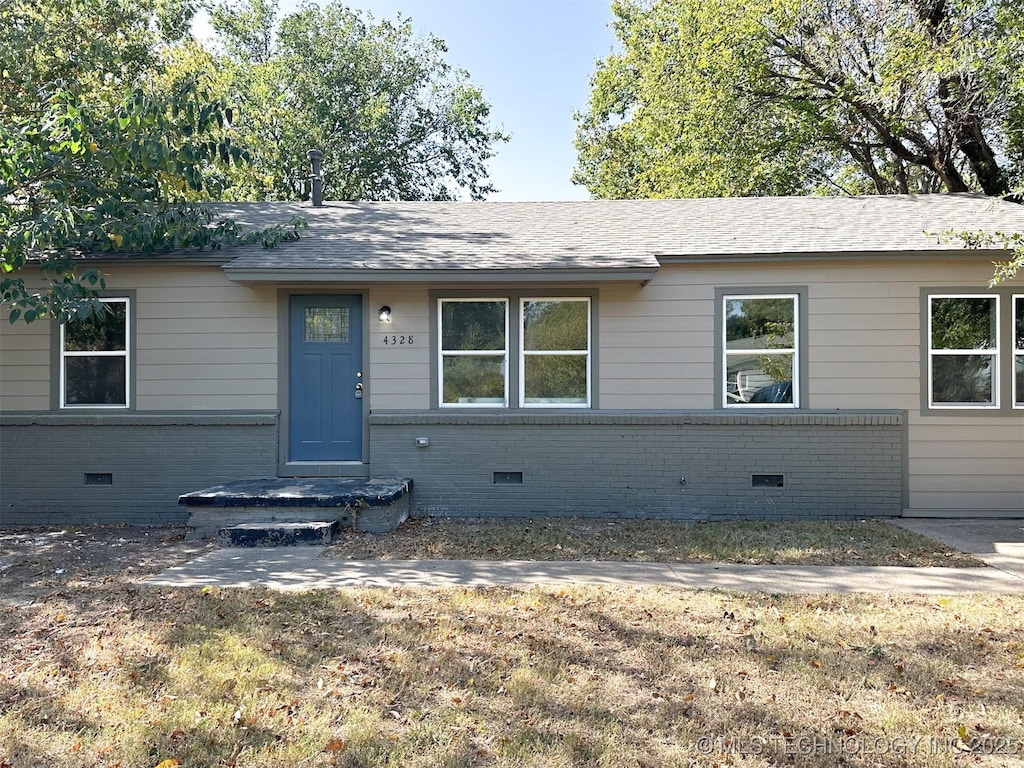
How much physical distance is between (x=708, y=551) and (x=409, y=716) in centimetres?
376

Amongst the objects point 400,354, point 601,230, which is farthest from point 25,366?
point 601,230

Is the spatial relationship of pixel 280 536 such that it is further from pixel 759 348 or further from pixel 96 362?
pixel 759 348

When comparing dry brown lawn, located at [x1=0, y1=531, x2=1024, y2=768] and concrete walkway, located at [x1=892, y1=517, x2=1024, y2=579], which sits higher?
concrete walkway, located at [x1=892, y1=517, x2=1024, y2=579]

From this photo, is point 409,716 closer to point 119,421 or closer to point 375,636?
point 375,636

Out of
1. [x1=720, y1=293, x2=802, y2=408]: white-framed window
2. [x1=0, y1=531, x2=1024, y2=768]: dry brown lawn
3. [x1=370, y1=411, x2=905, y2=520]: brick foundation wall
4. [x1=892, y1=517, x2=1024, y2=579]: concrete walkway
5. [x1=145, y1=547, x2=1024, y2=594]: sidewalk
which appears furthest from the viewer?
[x1=720, y1=293, x2=802, y2=408]: white-framed window

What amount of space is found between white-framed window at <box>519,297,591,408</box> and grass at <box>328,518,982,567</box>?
59.6 inches

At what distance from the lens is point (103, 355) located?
24.9 ft

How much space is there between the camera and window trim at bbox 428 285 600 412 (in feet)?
24.6

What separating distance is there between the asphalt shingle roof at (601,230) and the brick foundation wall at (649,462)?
1.89 m

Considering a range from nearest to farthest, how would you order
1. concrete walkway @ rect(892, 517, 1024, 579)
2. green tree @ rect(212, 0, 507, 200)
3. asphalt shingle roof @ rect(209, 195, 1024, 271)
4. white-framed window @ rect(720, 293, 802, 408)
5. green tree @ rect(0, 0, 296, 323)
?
1. concrete walkway @ rect(892, 517, 1024, 579)
2. green tree @ rect(0, 0, 296, 323)
3. asphalt shingle roof @ rect(209, 195, 1024, 271)
4. white-framed window @ rect(720, 293, 802, 408)
5. green tree @ rect(212, 0, 507, 200)

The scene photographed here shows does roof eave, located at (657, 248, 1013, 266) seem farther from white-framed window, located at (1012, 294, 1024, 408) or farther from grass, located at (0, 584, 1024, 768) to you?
grass, located at (0, 584, 1024, 768)

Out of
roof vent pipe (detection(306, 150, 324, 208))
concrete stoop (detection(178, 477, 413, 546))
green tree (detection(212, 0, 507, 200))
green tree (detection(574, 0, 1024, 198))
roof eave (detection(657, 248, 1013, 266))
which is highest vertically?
green tree (detection(212, 0, 507, 200))

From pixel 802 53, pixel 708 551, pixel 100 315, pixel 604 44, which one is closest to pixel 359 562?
pixel 708 551

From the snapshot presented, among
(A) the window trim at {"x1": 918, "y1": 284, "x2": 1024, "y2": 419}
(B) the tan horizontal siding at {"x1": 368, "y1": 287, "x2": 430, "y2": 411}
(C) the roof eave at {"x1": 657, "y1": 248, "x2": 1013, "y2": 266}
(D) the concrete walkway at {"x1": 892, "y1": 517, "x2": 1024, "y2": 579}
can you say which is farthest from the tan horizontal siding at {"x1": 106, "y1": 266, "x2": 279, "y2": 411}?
(A) the window trim at {"x1": 918, "y1": 284, "x2": 1024, "y2": 419}
